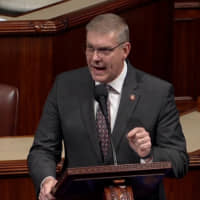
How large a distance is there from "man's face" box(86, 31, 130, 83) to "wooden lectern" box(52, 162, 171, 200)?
380 millimetres

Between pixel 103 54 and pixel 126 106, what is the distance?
0.20 meters

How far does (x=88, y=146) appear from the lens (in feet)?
7.37

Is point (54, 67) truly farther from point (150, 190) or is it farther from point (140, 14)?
point (150, 190)

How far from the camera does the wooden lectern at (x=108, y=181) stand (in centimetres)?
183

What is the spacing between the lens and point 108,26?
2.15 m

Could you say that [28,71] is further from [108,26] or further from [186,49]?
[108,26]

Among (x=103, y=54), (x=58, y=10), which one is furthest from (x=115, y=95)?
(x=58, y=10)

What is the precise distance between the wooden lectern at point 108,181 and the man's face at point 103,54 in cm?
38

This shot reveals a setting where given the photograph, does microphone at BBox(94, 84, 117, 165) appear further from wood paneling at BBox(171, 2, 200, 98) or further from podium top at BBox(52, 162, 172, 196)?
wood paneling at BBox(171, 2, 200, 98)

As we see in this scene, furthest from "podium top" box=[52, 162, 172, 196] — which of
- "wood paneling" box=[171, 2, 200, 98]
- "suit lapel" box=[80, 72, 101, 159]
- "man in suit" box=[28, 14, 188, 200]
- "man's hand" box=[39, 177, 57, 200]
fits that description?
"wood paneling" box=[171, 2, 200, 98]

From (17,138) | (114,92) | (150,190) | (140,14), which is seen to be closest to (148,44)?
(140,14)

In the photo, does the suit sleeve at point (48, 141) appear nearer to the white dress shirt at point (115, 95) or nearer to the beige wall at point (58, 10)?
the white dress shirt at point (115, 95)

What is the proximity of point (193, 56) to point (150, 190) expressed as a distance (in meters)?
3.27

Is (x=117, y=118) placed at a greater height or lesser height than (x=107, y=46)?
lesser
